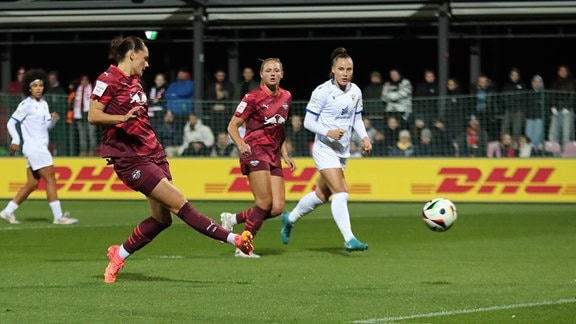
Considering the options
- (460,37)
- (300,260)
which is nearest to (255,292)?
(300,260)

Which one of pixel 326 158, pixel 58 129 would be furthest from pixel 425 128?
pixel 326 158

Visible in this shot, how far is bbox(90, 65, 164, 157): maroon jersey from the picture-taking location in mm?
11742

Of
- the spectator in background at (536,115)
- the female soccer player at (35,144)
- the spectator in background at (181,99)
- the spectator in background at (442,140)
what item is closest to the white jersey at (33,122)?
the female soccer player at (35,144)

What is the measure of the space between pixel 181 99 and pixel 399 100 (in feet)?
15.3

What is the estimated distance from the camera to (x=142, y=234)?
39.6 feet

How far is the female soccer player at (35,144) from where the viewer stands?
19.4 m

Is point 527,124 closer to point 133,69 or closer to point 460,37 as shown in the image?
point 460,37

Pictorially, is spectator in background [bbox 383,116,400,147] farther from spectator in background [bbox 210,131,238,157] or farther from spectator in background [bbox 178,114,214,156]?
spectator in background [bbox 178,114,214,156]

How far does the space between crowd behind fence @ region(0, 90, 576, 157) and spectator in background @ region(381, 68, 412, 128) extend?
0.10 feet

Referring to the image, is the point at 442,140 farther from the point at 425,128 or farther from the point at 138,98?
the point at 138,98

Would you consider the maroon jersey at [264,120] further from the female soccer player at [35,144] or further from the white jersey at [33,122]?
the white jersey at [33,122]

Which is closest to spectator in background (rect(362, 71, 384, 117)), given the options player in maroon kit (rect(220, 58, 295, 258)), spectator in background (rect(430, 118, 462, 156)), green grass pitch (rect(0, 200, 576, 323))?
spectator in background (rect(430, 118, 462, 156))

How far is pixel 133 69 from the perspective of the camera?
11.9m

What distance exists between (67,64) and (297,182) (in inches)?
426
